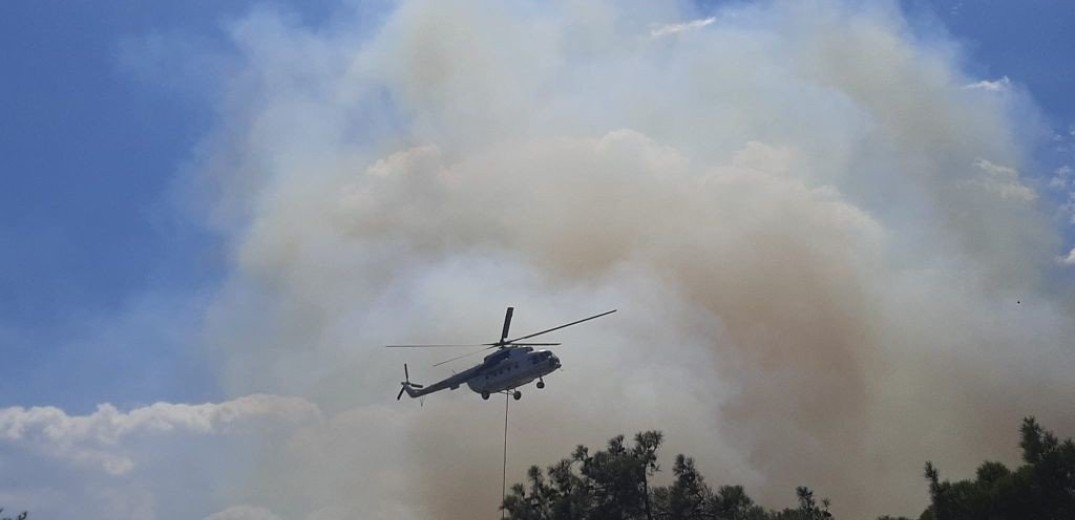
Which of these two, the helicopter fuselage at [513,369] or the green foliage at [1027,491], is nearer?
the green foliage at [1027,491]

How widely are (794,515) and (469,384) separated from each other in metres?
25.9

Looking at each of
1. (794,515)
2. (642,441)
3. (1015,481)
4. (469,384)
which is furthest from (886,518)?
(469,384)

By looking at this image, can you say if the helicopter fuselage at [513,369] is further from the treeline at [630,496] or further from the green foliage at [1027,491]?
the green foliage at [1027,491]

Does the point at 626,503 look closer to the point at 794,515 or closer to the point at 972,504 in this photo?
the point at 794,515

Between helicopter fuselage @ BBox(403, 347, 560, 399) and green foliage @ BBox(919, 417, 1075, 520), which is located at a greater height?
helicopter fuselage @ BBox(403, 347, 560, 399)

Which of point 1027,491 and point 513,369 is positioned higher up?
point 513,369

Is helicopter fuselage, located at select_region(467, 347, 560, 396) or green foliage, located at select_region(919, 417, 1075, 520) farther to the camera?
helicopter fuselage, located at select_region(467, 347, 560, 396)

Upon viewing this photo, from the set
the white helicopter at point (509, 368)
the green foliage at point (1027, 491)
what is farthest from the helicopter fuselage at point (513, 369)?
the green foliage at point (1027, 491)

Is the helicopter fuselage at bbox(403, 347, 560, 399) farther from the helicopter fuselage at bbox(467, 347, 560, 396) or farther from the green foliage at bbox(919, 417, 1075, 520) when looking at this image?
the green foliage at bbox(919, 417, 1075, 520)

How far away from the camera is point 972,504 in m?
43.3

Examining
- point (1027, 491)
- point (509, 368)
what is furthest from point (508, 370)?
point (1027, 491)

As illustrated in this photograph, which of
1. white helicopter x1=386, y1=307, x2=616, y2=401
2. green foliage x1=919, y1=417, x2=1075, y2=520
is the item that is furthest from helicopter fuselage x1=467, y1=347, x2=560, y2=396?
green foliage x1=919, y1=417, x2=1075, y2=520

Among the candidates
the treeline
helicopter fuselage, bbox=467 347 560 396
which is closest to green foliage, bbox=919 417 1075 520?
the treeline

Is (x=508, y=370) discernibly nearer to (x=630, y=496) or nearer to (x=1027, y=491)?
(x=630, y=496)
